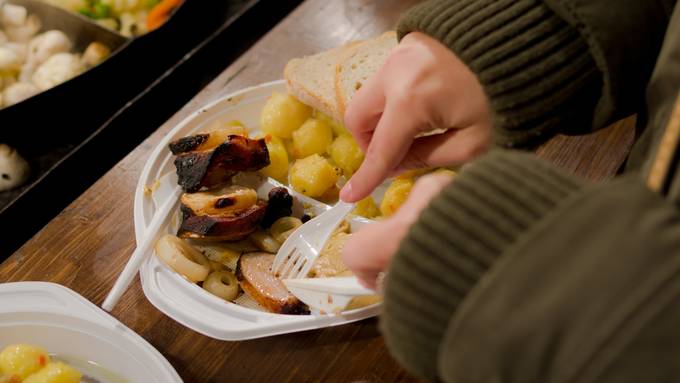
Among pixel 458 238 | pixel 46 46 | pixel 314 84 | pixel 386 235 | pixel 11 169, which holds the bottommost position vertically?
pixel 11 169

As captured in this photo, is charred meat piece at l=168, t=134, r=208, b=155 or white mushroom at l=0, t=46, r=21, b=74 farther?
white mushroom at l=0, t=46, r=21, b=74

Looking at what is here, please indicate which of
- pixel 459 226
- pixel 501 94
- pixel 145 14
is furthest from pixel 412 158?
pixel 145 14

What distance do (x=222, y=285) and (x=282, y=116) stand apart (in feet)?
1.71

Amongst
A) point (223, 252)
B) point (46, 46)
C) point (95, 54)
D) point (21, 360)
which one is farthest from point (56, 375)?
point (46, 46)

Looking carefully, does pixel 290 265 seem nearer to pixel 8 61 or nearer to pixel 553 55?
pixel 553 55

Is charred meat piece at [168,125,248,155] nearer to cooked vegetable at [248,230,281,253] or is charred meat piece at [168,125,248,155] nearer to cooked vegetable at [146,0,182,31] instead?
cooked vegetable at [248,230,281,253]

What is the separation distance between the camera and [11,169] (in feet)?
6.38

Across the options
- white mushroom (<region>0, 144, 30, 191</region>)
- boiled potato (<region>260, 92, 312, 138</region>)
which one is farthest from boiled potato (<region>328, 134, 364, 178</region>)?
white mushroom (<region>0, 144, 30, 191</region>)

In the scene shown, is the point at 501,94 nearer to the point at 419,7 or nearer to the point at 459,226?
the point at 419,7

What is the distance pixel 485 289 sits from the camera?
0.58 metres

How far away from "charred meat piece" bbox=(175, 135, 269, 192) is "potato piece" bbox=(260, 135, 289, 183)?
8 centimetres

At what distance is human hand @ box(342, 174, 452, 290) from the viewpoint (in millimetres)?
796

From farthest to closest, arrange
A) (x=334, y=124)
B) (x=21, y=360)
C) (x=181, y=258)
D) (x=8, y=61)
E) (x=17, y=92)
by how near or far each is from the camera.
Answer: (x=8, y=61)
(x=17, y=92)
(x=334, y=124)
(x=181, y=258)
(x=21, y=360)

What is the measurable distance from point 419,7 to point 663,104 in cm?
45
